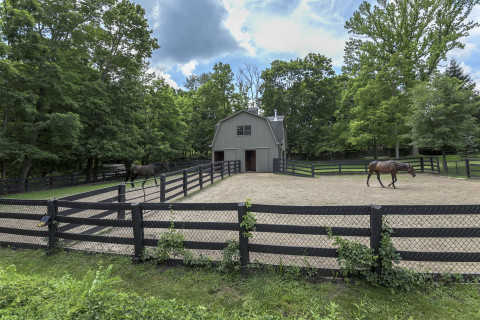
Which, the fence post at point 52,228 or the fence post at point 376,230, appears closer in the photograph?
the fence post at point 376,230

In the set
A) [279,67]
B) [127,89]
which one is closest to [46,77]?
[127,89]

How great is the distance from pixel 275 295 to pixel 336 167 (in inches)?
669

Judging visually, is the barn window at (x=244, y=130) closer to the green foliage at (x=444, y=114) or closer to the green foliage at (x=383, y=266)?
the green foliage at (x=444, y=114)

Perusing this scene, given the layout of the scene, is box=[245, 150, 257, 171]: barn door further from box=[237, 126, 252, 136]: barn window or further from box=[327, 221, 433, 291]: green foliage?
box=[327, 221, 433, 291]: green foliage

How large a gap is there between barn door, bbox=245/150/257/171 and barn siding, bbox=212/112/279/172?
0.38 metres

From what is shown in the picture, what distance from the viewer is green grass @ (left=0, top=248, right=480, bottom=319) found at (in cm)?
228

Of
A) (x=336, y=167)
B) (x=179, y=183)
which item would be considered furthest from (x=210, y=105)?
(x=179, y=183)

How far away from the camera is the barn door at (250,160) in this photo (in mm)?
20672

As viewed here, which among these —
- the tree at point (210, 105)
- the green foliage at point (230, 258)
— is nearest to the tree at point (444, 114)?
the green foliage at point (230, 258)

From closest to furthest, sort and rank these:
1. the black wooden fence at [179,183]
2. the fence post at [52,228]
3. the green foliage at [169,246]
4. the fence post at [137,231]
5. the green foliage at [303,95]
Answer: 1. the green foliage at [169,246]
2. the fence post at [137,231]
3. the fence post at [52,228]
4. the black wooden fence at [179,183]
5. the green foliage at [303,95]

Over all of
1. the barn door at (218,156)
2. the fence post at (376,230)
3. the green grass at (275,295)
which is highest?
the barn door at (218,156)

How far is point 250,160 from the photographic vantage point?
2088cm

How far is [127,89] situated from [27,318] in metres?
19.9

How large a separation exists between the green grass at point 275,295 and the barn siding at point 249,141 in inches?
680
